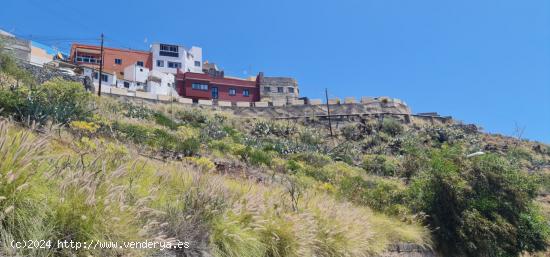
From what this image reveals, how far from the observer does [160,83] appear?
64688mm

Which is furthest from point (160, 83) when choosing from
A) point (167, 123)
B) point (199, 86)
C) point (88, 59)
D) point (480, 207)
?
point (480, 207)

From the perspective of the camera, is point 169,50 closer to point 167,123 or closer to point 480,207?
point 167,123

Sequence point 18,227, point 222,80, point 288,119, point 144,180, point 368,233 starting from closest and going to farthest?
point 18,227 → point 144,180 → point 368,233 → point 288,119 → point 222,80

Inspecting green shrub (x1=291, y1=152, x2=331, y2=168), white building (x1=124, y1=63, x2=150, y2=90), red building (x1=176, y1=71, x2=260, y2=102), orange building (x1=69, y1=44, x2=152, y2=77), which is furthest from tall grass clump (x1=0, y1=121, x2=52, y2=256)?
orange building (x1=69, y1=44, x2=152, y2=77)

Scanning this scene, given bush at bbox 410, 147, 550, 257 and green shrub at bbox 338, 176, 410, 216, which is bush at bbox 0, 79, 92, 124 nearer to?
green shrub at bbox 338, 176, 410, 216

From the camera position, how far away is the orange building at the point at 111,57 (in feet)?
218

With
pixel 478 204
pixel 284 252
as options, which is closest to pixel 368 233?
pixel 284 252

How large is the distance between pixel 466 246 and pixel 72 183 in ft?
30.3

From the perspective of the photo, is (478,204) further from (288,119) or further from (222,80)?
(222,80)

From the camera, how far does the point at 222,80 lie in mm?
68000

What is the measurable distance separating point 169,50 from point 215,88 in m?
13.8

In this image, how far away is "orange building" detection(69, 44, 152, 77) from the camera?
218ft

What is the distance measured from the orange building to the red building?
8728 millimetres

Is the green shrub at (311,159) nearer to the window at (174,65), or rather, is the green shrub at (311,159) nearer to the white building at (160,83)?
the white building at (160,83)
